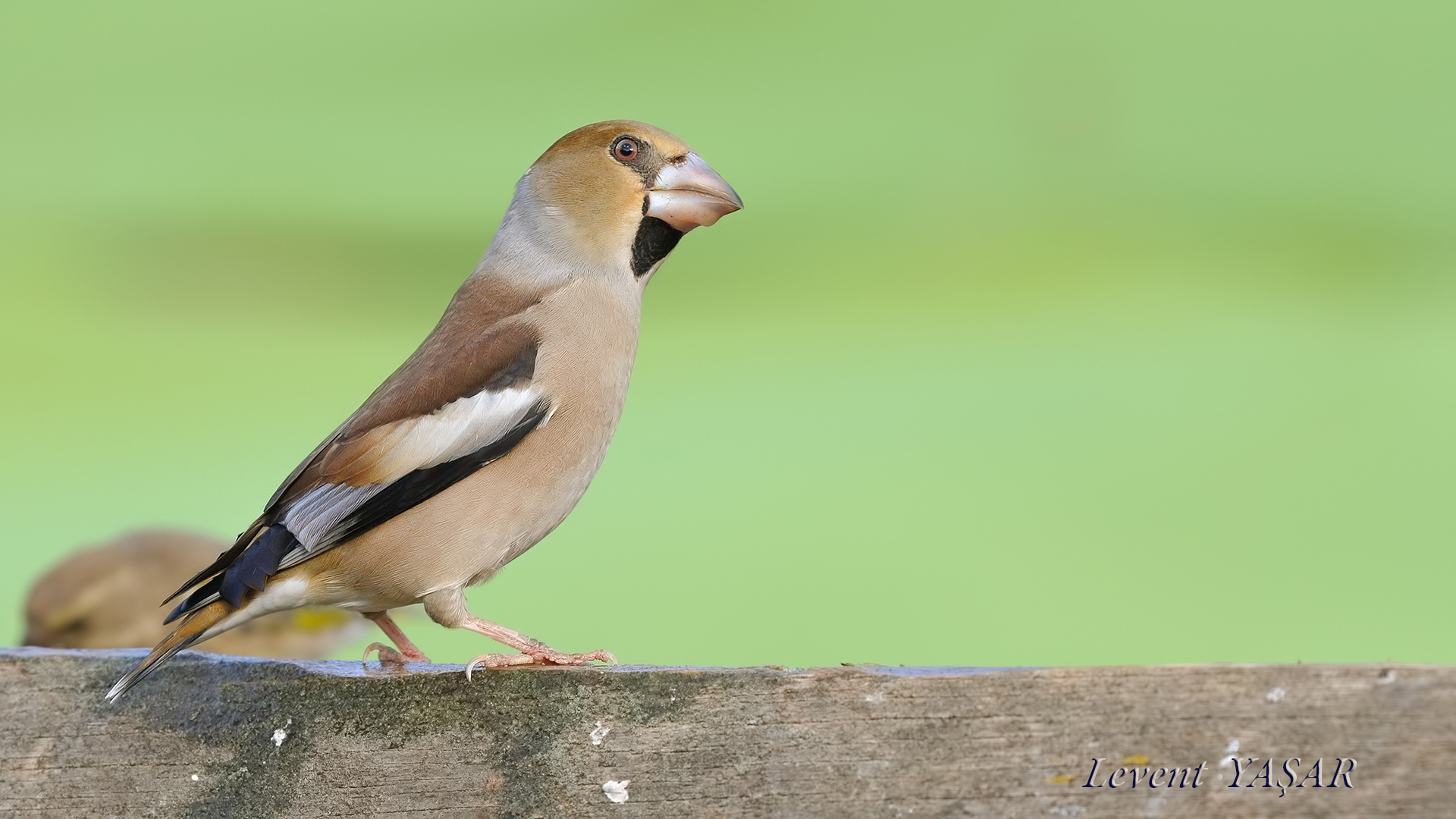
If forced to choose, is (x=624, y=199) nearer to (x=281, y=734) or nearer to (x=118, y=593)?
(x=281, y=734)

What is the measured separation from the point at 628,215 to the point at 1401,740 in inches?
67.7

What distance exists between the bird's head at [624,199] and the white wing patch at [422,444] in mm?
401

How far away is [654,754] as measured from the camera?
1.82 m

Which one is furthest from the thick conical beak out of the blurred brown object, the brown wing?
the blurred brown object

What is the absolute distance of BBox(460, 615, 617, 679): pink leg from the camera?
2.01 meters

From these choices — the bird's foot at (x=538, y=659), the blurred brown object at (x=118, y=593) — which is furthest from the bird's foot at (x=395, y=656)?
the blurred brown object at (x=118, y=593)

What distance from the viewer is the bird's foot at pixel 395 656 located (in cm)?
218

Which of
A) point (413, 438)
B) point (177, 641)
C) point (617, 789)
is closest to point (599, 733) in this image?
point (617, 789)

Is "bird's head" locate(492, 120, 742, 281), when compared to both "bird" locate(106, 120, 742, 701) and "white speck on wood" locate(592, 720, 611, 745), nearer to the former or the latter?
"bird" locate(106, 120, 742, 701)

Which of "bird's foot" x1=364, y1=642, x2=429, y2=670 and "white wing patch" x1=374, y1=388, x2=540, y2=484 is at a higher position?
"white wing patch" x1=374, y1=388, x2=540, y2=484

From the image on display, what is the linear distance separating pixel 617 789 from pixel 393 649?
2.28 feet

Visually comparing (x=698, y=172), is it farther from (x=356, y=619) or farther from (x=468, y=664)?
(x=356, y=619)

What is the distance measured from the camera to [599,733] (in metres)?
1.84
